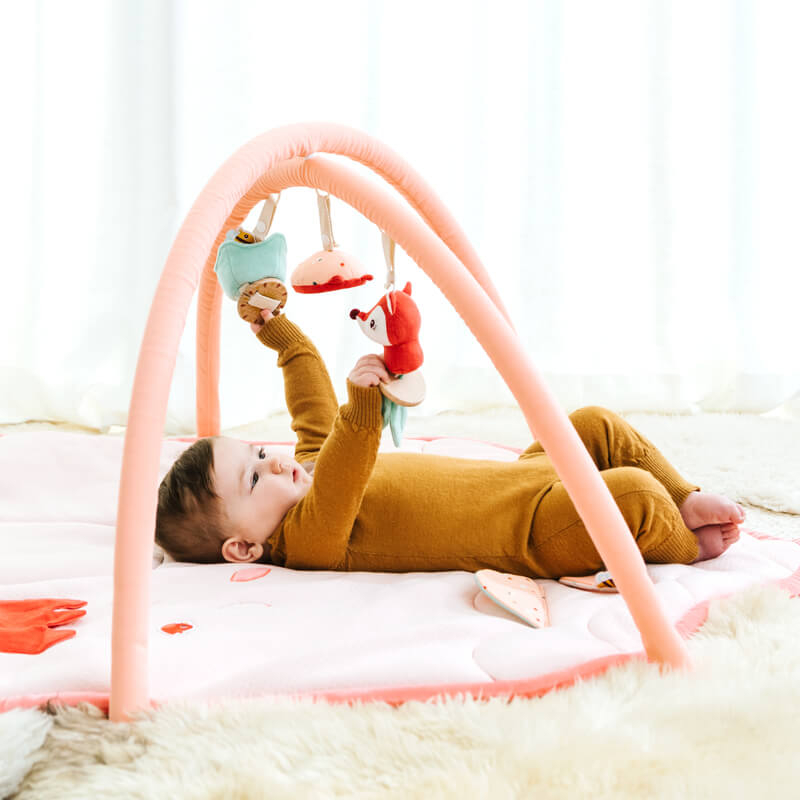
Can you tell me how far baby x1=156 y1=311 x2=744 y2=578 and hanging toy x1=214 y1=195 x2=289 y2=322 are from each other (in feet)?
0.68

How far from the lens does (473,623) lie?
2.51 feet

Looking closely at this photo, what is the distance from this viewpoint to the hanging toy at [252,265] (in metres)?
→ 1.01

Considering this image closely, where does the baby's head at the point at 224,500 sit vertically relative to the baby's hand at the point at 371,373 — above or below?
below

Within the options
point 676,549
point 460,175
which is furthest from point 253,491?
point 460,175

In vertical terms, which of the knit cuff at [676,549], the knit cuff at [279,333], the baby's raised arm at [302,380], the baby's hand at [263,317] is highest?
the baby's hand at [263,317]

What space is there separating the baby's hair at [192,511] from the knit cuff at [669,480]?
540 mm

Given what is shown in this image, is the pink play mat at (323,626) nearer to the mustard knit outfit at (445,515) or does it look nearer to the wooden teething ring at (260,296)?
the mustard knit outfit at (445,515)

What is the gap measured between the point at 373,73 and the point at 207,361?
1297 mm

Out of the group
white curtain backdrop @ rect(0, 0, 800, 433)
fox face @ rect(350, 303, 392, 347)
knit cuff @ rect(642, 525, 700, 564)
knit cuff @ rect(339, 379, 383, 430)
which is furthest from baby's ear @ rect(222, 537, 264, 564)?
white curtain backdrop @ rect(0, 0, 800, 433)

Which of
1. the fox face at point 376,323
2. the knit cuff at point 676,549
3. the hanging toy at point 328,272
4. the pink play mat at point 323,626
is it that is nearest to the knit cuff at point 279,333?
the hanging toy at point 328,272

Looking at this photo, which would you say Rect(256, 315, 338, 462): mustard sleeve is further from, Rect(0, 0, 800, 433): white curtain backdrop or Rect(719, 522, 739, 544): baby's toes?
Rect(0, 0, 800, 433): white curtain backdrop

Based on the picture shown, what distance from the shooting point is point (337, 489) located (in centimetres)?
90

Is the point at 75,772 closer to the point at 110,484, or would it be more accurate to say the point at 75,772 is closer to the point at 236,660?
the point at 236,660

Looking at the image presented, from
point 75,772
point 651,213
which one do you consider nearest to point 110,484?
point 75,772
